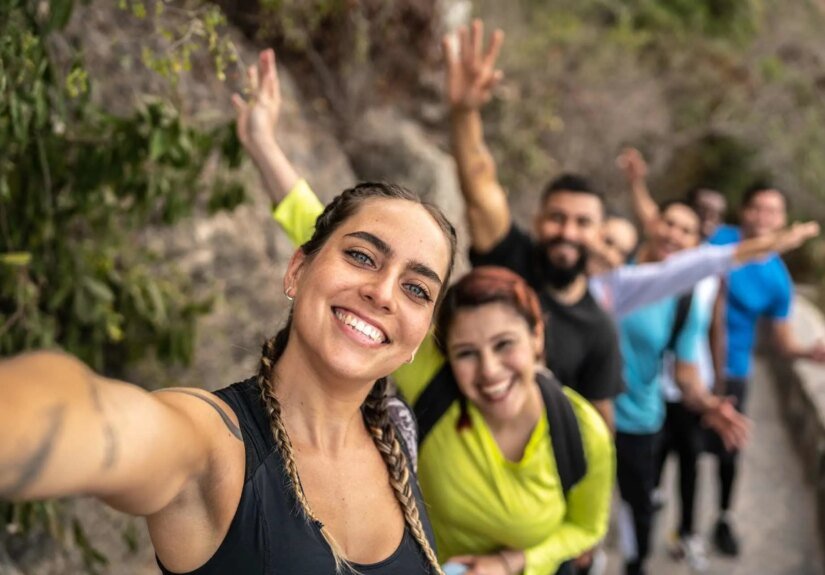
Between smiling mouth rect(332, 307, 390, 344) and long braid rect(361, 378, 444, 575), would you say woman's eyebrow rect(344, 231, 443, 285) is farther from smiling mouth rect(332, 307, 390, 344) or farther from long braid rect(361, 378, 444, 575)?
long braid rect(361, 378, 444, 575)

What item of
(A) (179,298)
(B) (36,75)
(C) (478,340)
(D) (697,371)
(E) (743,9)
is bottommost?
(A) (179,298)

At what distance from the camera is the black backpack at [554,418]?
2031mm

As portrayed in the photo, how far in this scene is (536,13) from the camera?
970 cm

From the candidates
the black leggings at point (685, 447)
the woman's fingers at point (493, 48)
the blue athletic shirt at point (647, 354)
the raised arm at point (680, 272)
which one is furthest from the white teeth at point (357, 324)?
the black leggings at point (685, 447)

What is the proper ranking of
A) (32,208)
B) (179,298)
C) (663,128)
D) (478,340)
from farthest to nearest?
(663,128) → (179,298) → (32,208) → (478,340)

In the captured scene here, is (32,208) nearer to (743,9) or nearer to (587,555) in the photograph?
(587,555)

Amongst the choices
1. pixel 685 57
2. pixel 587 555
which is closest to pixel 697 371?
pixel 587 555

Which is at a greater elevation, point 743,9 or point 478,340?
point 743,9

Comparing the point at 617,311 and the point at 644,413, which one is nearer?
the point at 617,311

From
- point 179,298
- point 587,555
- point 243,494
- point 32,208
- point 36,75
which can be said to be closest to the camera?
point 243,494

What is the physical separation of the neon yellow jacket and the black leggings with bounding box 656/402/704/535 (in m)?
2.11

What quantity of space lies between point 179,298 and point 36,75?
4.64 ft

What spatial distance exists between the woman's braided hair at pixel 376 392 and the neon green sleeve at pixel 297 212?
2.02ft

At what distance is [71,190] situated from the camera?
2410 mm
